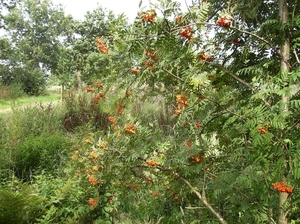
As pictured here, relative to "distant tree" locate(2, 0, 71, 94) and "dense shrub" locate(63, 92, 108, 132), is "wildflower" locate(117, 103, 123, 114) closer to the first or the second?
"dense shrub" locate(63, 92, 108, 132)

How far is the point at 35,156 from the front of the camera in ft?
13.8

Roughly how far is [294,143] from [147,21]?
697mm

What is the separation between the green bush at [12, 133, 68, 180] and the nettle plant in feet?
8.49

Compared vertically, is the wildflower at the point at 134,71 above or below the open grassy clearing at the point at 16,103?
above

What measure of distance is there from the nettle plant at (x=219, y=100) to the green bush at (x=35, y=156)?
259 centimetres

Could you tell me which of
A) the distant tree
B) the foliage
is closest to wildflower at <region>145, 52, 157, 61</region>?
the foliage

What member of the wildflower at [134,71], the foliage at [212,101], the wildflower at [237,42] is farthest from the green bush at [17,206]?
the wildflower at [237,42]

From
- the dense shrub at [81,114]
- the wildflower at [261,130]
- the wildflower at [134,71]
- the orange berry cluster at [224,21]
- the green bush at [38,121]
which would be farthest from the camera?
the dense shrub at [81,114]

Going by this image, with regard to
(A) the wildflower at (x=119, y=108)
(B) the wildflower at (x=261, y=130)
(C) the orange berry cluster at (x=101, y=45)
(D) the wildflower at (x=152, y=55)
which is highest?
(C) the orange berry cluster at (x=101, y=45)

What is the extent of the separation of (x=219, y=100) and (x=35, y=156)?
360 centimetres

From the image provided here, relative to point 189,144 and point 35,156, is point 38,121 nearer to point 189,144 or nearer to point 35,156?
point 35,156

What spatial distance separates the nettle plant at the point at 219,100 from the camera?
41.9 inches

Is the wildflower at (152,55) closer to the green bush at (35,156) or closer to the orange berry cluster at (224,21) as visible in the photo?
the orange berry cluster at (224,21)

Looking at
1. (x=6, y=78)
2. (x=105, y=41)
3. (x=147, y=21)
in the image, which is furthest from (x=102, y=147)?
(x=6, y=78)
